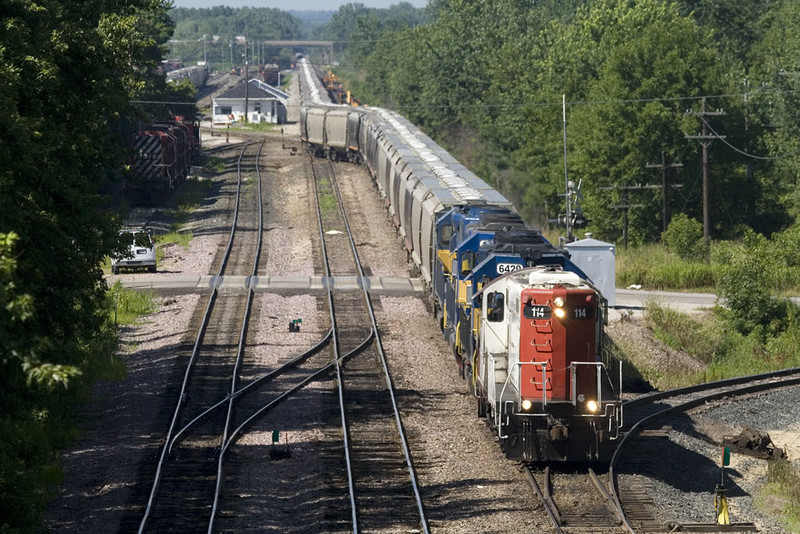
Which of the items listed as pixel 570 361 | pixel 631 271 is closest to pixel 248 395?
pixel 570 361

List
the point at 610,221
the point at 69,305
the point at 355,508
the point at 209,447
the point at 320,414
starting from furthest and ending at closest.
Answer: the point at 610,221, the point at 320,414, the point at 209,447, the point at 69,305, the point at 355,508

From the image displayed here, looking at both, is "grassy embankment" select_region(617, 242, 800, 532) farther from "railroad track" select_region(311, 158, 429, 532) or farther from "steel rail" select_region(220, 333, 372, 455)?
"railroad track" select_region(311, 158, 429, 532)

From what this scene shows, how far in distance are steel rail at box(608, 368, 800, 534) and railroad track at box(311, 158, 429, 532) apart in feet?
11.5

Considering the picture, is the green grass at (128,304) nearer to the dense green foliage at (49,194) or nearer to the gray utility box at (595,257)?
the dense green foliage at (49,194)

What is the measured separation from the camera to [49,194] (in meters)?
19.3

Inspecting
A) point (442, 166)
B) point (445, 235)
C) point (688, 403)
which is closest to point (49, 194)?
point (445, 235)

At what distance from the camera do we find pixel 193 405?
25.4 metres

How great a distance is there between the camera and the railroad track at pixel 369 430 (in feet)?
60.6

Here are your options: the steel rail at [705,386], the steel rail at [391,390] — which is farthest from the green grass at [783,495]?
the steel rail at [391,390]

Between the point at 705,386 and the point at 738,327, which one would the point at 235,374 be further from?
the point at 738,327

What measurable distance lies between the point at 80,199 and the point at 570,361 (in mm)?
9348

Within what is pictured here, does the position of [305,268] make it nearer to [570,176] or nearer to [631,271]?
[631,271]

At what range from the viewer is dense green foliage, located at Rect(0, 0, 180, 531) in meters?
14.7

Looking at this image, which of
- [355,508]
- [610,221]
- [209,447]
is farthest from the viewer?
[610,221]
